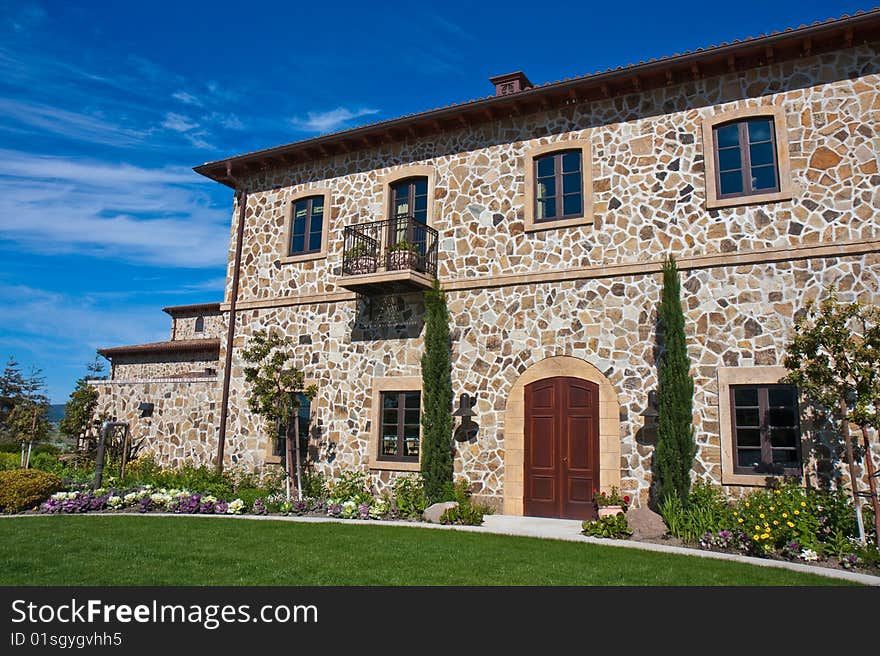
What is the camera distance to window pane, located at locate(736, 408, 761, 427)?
1121 cm

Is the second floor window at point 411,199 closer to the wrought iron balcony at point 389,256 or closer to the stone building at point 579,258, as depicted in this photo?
the stone building at point 579,258

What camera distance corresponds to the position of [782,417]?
1104cm

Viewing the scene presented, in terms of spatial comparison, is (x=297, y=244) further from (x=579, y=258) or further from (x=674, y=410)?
(x=674, y=410)

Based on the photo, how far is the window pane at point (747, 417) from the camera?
441 inches

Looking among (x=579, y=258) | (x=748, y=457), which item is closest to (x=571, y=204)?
(x=579, y=258)

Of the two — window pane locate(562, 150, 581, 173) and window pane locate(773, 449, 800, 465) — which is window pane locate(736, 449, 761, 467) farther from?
window pane locate(562, 150, 581, 173)

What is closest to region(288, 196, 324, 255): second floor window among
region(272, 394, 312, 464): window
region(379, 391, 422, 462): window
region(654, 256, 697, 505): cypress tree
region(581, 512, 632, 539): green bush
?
region(272, 394, 312, 464): window

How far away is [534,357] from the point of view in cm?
1322

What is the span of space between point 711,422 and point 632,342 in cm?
194

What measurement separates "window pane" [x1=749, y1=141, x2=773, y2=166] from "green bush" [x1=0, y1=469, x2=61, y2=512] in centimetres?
1454

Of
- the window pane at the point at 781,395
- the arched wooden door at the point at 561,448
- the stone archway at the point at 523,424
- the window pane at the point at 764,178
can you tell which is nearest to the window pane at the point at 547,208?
the stone archway at the point at 523,424

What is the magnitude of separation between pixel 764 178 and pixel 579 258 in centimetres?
343

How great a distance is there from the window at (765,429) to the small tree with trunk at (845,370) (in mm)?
746
